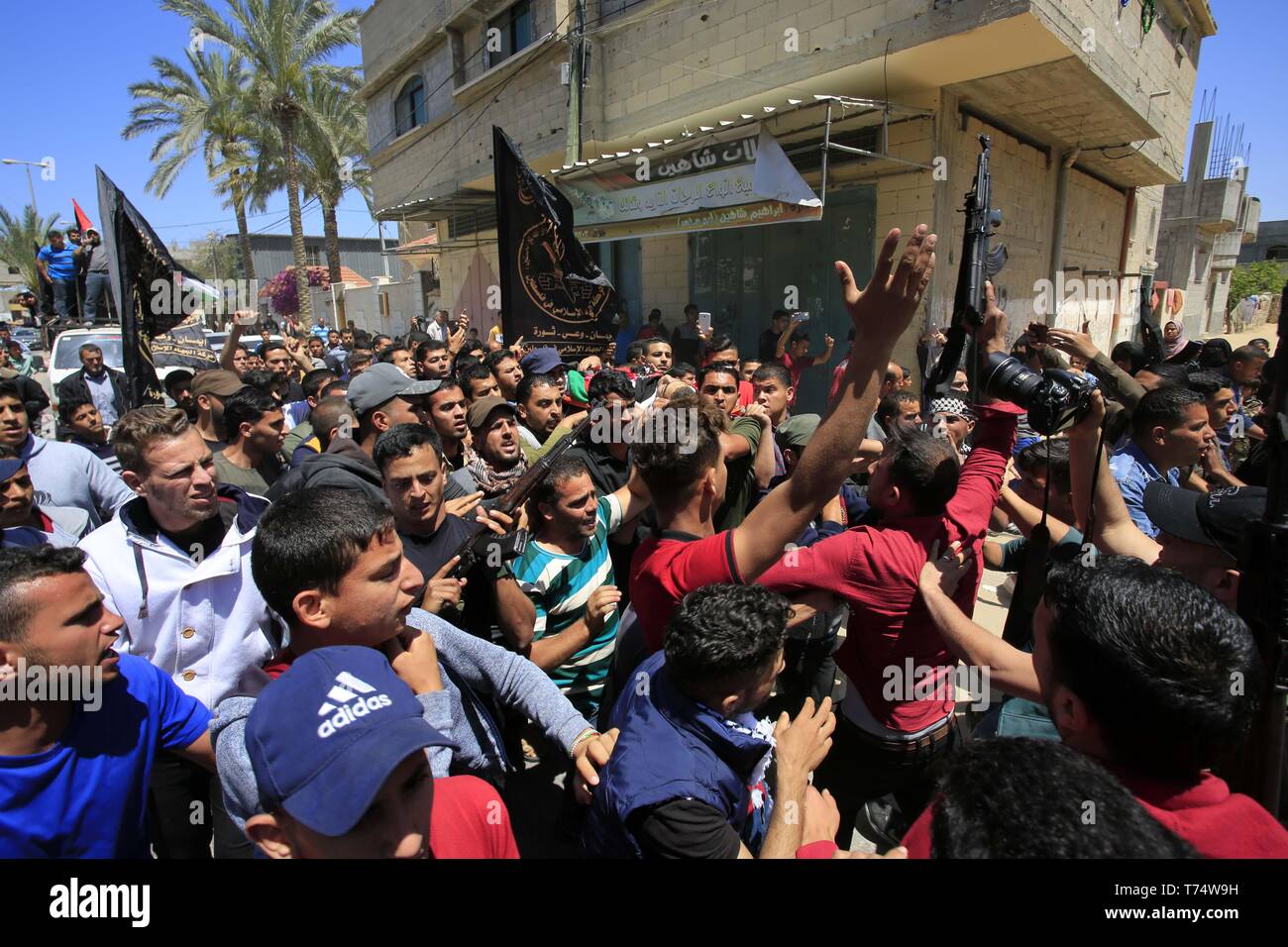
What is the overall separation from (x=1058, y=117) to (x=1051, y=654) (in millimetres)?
10443

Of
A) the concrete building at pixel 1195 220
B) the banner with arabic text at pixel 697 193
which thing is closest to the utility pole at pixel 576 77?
the banner with arabic text at pixel 697 193

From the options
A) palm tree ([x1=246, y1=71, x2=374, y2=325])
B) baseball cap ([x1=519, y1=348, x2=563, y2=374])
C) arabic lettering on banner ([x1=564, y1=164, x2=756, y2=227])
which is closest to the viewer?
baseball cap ([x1=519, y1=348, x2=563, y2=374])

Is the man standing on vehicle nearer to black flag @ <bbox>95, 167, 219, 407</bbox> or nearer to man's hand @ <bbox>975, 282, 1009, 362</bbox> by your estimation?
black flag @ <bbox>95, 167, 219, 407</bbox>

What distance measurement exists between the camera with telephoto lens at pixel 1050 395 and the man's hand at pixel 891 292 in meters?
0.90

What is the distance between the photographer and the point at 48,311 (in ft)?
43.3

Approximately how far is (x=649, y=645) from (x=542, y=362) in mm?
3073

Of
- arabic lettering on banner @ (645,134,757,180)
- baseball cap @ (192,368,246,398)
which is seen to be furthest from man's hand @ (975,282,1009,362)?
arabic lettering on banner @ (645,134,757,180)

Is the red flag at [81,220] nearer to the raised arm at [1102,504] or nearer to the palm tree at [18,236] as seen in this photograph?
the raised arm at [1102,504]

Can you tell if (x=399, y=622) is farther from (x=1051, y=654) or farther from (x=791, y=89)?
(x=791, y=89)

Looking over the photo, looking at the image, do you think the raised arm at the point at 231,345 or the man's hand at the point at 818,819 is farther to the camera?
the raised arm at the point at 231,345

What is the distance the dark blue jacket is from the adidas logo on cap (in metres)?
0.59

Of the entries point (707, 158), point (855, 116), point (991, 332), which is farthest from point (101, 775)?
point (855, 116)

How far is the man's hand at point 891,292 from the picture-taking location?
4.21 feet

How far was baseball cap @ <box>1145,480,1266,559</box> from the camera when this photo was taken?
1803 millimetres
